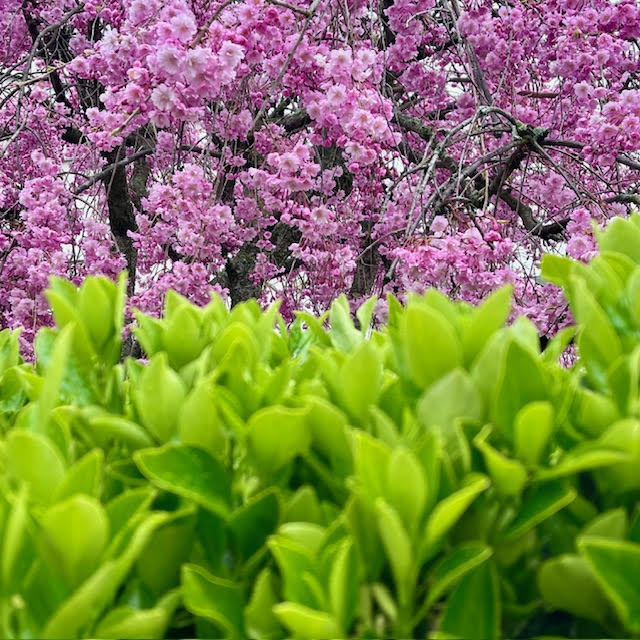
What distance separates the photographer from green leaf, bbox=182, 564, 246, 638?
0.64 metres

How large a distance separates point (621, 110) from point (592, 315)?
2.68 metres

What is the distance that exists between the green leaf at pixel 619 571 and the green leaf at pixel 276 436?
275 millimetres

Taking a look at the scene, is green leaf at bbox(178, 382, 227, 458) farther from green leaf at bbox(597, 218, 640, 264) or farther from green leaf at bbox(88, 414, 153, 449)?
green leaf at bbox(597, 218, 640, 264)

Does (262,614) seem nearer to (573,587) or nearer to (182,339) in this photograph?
(573,587)

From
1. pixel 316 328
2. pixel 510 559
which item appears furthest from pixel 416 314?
pixel 316 328

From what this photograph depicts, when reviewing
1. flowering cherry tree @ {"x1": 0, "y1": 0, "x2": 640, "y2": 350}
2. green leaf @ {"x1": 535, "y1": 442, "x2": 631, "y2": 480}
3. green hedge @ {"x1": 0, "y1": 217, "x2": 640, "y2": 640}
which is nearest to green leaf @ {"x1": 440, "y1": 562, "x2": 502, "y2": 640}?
green hedge @ {"x1": 0, "y1": 217, "x2": 640, "y2": 640}

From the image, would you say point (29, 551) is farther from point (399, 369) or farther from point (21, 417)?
point (399, 369)

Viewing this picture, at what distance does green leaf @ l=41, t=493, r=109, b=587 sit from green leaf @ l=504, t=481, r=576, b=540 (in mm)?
358

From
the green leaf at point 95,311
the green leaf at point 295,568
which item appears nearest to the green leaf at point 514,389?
the green leaf at point 295,568

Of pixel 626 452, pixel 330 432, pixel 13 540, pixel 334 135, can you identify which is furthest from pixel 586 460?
pixel 334 135

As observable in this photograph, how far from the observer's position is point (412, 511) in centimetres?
61

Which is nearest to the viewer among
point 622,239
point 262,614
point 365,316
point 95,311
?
point 262,614

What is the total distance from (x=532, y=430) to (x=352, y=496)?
17 cm

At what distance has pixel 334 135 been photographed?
383 cm
